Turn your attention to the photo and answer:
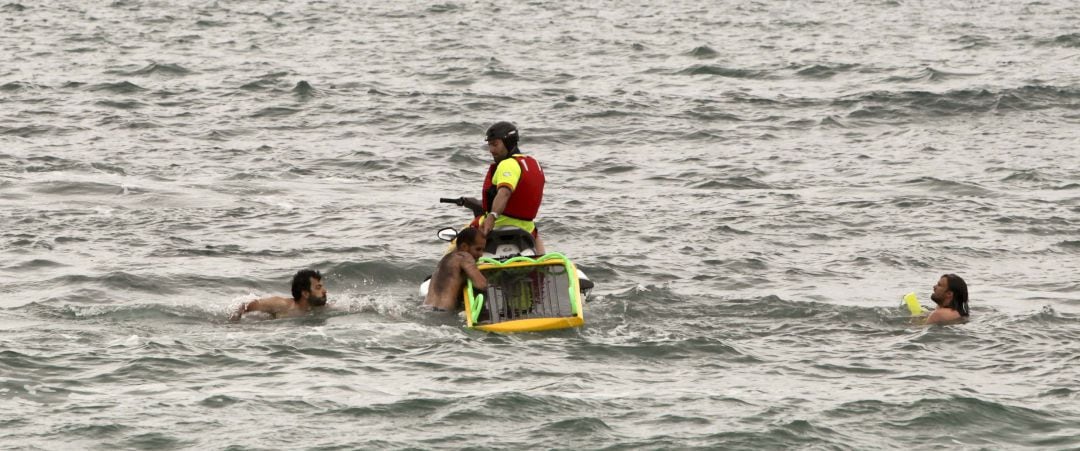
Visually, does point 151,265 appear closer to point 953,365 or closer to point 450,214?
point 450,214

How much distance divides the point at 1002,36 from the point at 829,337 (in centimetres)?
2464

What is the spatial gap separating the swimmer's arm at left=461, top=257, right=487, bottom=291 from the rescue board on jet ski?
5cm

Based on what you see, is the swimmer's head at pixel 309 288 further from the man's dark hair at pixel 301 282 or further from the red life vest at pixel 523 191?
the red life vest at pixel 523 191

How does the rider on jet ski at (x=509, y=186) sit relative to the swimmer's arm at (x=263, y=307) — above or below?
above

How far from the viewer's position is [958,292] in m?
14.7

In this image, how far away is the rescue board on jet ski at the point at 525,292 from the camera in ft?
46.4

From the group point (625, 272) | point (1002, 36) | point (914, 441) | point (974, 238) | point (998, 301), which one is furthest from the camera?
point (1002, 36)

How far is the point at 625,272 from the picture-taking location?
17375 mm

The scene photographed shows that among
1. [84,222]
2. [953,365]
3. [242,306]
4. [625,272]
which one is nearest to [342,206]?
[84,222]

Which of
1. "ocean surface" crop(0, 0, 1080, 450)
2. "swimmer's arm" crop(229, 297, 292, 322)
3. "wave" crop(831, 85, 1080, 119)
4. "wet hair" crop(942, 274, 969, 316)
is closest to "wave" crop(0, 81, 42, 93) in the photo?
"ocean surface" crop(0, 0, 1080, 450)

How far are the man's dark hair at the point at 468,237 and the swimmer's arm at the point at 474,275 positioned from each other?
0.77 feet

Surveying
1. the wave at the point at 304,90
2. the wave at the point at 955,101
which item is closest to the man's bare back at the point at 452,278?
the wave at the point at 955,101

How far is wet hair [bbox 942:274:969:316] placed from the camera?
14680 millimetres

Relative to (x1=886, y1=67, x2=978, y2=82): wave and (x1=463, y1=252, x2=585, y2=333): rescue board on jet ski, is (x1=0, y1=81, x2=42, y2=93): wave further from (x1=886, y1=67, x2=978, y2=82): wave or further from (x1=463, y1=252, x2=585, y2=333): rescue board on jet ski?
(x1=463, y1=252, x2=585, y2=333): rescue board on jet ski
